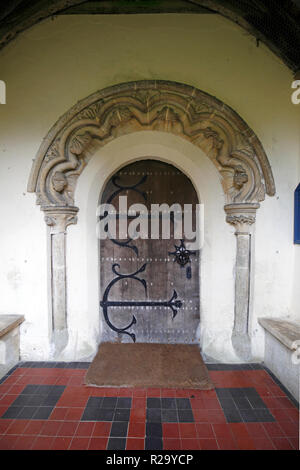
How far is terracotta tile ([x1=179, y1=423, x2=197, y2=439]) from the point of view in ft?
5.30

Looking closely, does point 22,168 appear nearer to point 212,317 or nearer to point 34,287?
point 34,287

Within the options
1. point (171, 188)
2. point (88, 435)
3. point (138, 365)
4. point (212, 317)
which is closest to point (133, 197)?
point (171, 188)

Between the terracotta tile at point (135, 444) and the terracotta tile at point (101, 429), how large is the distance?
0.16 m

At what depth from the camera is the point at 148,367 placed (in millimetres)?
2277

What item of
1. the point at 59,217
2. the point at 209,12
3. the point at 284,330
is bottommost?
the point at 284,330

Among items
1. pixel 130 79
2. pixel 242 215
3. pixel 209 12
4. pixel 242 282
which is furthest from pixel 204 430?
pixel 209 12

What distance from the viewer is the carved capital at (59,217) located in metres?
2.38

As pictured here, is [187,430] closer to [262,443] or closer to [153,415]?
[153,415]

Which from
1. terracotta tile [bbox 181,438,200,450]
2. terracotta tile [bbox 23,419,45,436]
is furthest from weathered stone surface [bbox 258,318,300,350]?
terracotta tile [bbox 23,419,45,436]

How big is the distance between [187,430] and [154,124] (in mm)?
2563

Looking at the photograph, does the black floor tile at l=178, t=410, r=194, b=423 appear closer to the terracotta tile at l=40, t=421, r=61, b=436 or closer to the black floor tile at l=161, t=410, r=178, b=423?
the black floor tile at l=161, t=410, r=178, b=423

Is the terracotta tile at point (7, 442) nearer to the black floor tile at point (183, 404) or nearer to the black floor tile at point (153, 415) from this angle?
the black floor tile at point (153, 415)

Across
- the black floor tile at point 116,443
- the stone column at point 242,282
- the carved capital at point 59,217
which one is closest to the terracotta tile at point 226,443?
the black floor tile at point 116,443
